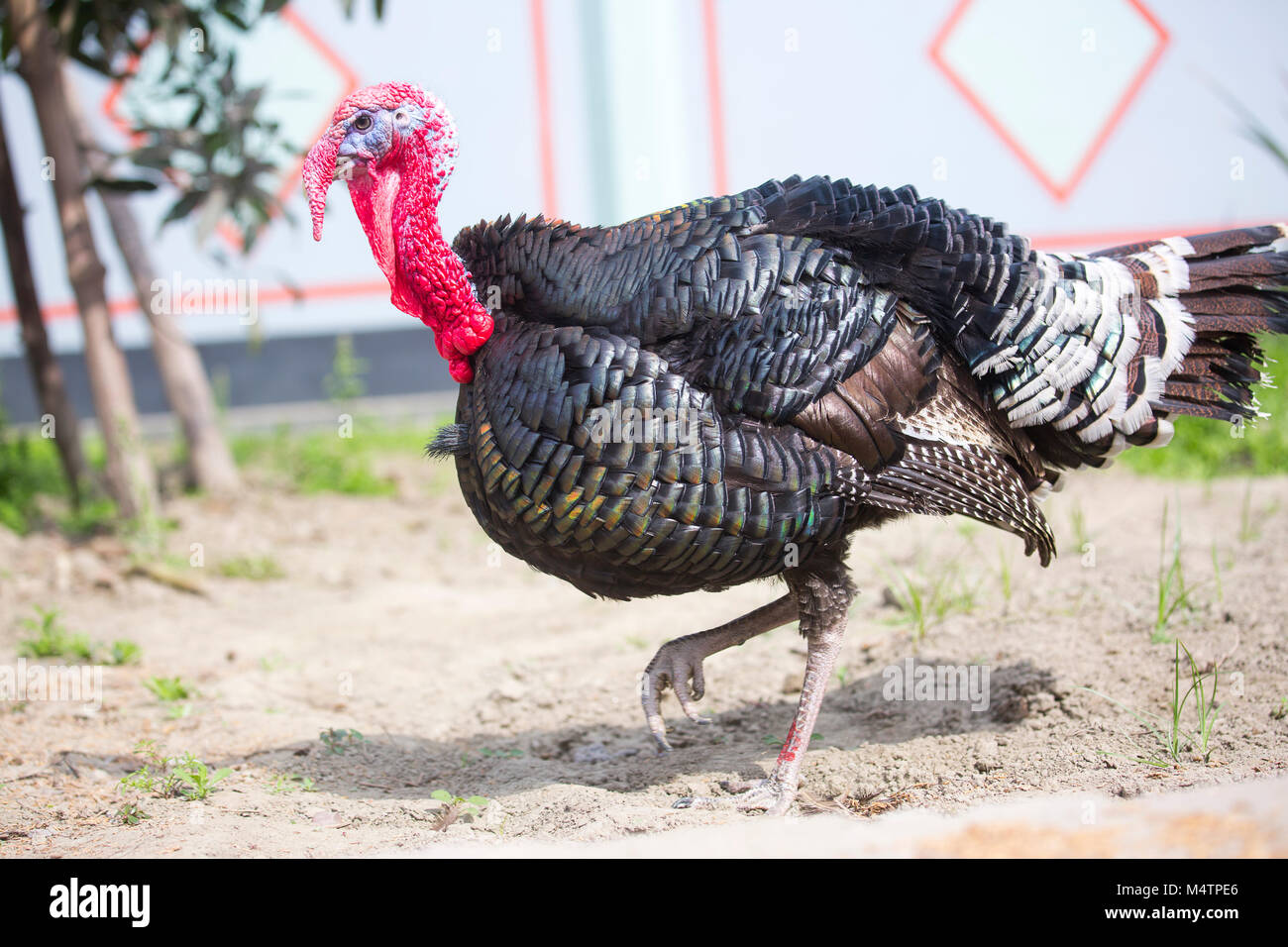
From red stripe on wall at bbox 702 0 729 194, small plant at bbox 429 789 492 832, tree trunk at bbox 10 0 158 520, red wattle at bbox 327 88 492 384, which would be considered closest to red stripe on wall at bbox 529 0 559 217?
red stripe on wall at bbox 702 0 729 194

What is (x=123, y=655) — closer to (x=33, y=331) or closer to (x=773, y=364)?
(x=33, y=331)

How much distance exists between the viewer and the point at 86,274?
20.1 ft

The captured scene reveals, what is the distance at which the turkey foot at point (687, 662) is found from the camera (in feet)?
11.6

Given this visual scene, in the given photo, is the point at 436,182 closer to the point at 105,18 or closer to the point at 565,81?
the point at 105,18

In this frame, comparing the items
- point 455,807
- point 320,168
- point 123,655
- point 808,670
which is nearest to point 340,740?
point 455,807

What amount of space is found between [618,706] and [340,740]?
1.01m

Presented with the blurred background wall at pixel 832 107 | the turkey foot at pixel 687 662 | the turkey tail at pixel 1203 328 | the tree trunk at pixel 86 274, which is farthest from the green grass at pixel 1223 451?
the tree trunk at pixel 86 274

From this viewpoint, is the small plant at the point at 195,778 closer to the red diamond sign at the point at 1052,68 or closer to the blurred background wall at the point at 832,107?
the blurred background wall at the point at 832,107

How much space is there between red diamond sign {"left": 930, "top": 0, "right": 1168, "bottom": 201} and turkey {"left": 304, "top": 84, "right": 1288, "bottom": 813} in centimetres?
510

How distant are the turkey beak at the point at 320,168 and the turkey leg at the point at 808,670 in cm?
174

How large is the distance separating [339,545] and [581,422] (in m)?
3.75

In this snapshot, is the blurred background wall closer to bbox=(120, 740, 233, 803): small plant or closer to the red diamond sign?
the red diamond sign

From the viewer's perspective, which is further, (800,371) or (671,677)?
(671,677)

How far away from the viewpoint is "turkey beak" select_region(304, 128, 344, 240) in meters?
3.21
